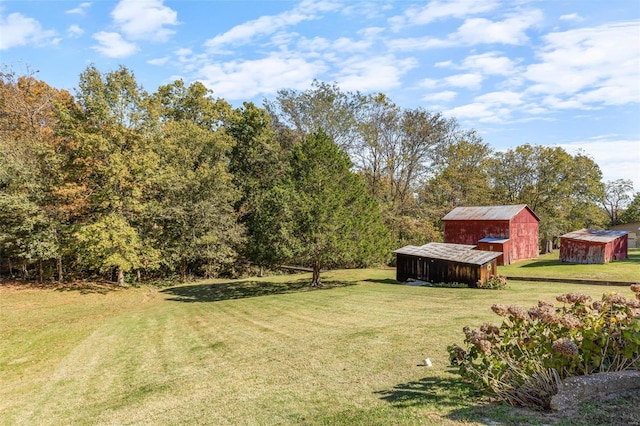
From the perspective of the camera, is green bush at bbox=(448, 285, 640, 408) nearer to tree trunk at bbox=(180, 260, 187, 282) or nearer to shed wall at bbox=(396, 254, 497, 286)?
shed wall at bbox=(396, 254, 497, 286)

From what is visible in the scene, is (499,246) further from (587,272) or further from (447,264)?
(447,264)

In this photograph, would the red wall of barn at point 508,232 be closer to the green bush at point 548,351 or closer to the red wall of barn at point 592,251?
the red wall of barn at point 592,251

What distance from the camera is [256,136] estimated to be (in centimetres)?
3741

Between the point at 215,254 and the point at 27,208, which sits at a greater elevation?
the point at 27,208

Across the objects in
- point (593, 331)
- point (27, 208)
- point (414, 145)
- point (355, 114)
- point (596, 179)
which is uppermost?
point (355, 114)

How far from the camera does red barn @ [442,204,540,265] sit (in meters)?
36.3

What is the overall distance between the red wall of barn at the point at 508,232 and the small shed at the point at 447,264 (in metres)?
12.5

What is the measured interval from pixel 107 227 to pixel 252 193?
45.2ft

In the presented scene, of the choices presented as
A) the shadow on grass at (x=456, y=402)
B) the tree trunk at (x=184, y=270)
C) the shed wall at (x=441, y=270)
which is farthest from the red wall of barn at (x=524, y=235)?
the shadow on grass at (x=456, y=402)

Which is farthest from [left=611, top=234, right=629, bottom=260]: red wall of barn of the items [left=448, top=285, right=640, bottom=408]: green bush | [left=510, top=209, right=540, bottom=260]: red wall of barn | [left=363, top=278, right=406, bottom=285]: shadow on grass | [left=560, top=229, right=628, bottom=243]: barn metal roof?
[left=448, top=285, right=640, bottom=408]: green bush

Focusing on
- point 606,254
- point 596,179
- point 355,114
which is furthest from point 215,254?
point 596,179

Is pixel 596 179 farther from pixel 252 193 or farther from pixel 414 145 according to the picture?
pixel 252 193

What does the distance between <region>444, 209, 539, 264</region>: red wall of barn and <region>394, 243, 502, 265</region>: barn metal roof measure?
12.4m

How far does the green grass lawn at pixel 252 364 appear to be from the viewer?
5746 millimetres
